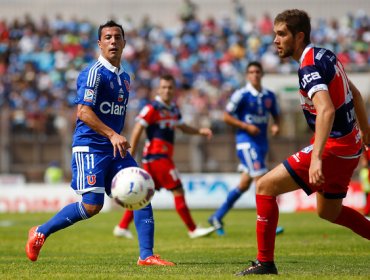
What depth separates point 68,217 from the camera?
9461 millimetres

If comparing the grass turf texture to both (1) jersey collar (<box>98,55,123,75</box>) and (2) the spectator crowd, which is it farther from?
(2) the spectator crowd

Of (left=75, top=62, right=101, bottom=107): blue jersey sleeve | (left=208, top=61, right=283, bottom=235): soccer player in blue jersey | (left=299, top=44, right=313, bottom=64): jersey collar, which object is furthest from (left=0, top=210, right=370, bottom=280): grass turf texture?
(left=299, top=44, right=313, bottom=64): jersey collar

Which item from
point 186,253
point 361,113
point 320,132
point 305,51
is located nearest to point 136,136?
point 186,253

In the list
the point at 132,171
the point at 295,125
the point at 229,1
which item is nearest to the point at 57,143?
the point at 295,125

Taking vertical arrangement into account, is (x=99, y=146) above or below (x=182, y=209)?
above

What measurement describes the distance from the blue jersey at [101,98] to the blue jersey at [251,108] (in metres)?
6.11

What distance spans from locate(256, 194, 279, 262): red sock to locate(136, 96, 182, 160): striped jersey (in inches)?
258

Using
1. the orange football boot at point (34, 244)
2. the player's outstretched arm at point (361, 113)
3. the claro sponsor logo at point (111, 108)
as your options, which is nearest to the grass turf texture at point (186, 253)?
the orange football boot at point (34, 244)

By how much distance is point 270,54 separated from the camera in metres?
33.4

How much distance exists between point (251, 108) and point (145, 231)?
6.46 metres

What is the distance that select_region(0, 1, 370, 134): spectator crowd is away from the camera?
103 ft

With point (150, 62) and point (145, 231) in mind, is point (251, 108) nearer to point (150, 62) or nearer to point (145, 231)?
point (145, 231)

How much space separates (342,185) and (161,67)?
25.6m

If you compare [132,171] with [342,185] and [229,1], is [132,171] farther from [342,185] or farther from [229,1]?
[229,1]
